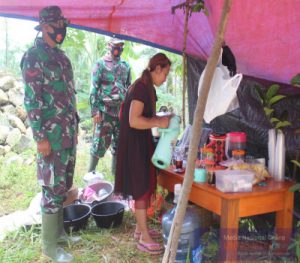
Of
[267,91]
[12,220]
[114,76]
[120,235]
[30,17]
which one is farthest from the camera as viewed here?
[114,76]

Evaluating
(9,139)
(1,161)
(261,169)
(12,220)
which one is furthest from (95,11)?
(9,139)

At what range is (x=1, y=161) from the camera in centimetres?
527

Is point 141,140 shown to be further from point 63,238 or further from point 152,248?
point 63,238

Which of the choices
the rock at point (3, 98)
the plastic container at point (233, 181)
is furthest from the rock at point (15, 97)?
the plastic container at point (233, 181)

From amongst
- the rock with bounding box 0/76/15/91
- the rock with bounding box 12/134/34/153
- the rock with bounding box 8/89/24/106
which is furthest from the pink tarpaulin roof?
the rock with bounding box 0/76/15/91

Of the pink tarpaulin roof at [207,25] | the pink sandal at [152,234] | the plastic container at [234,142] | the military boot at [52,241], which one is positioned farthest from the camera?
the pink sandal at [152,234]

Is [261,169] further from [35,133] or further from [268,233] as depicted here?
[35,133]

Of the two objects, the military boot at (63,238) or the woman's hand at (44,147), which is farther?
the military boot at (63,238)

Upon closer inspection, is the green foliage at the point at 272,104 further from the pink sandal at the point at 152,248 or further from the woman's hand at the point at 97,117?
the woman's hand at the point at 97,117

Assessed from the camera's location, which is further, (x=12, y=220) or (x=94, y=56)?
(x=94, y=56)

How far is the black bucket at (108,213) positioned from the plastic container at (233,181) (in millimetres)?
1252

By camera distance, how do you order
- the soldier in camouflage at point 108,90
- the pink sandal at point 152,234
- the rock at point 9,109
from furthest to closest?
the rock at point 9,109
the soldier in camouflage at point 108,90
the pink sandal at point 152,234

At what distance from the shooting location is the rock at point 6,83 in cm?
736

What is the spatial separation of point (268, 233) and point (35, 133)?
1.92 meters
